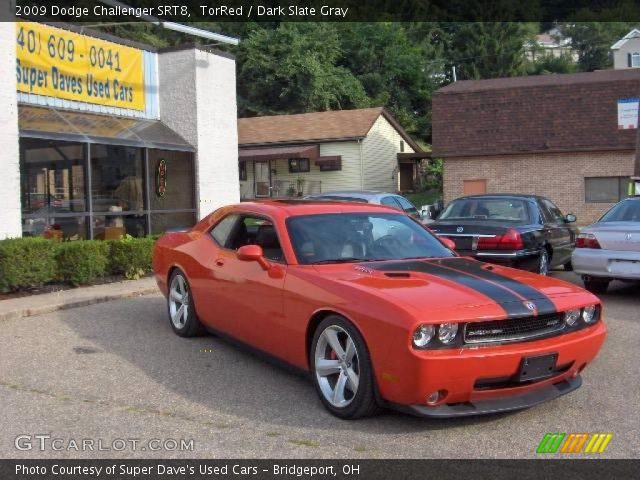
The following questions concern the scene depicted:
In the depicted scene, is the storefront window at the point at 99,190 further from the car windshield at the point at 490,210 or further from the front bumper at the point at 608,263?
the front bumper at the point at 608,263

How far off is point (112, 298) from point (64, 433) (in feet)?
18.2

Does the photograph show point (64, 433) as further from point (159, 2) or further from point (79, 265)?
point (159, 2)

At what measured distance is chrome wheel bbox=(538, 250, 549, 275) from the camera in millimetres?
10750

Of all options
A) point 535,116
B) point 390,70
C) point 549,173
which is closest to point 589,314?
point 549,173

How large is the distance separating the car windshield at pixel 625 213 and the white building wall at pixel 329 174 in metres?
25.7

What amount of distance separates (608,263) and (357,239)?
192 inches

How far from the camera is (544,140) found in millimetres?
27672

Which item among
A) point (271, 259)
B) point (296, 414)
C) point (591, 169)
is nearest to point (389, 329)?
point (296, 414)

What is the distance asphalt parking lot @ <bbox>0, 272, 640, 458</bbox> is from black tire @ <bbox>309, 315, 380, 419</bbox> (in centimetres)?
9

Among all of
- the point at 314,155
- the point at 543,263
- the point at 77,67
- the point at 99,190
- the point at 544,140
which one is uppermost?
the point at 77,67

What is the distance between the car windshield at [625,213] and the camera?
32.1 ft

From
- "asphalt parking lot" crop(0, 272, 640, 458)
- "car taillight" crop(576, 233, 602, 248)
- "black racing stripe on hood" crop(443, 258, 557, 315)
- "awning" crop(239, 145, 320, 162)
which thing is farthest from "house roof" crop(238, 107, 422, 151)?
"black racing stripe on hood" crop(443, 258, 557, 315)

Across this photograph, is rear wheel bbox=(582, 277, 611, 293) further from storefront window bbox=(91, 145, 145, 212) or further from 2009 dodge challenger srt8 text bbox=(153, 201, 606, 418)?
storefront window bbox=(91, 145, 145, 212)

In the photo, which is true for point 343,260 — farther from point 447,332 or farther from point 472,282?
point 447,332
